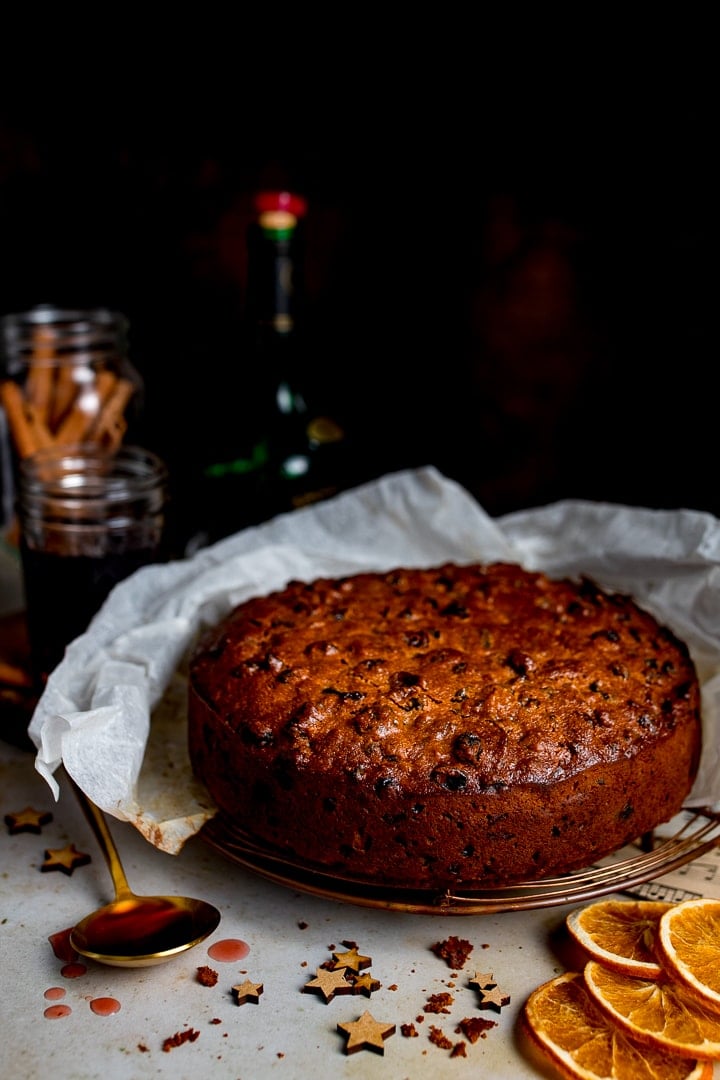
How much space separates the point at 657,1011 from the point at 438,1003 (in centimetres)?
23

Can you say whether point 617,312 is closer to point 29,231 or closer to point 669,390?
point 669,390

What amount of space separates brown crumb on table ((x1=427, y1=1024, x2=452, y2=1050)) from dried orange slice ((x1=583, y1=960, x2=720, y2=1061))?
0.16 m

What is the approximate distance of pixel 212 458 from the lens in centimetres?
222

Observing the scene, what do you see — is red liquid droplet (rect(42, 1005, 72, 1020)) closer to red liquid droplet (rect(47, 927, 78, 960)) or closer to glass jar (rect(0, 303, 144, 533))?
red liquid droplet (rect(47, 927, 78, 960))

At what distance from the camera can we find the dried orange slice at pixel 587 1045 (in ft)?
3.61

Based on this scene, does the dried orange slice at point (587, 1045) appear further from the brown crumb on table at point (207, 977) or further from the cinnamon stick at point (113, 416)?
the cinnamon stick at point (113, 416)

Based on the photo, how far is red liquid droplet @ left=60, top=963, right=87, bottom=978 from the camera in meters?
1.27

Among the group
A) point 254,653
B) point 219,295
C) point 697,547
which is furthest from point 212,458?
point 697,547

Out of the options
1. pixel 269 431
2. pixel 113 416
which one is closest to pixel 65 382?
pixel 113 416

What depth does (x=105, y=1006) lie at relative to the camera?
4.00 ft

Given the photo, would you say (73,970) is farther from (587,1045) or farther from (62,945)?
(587,1045)

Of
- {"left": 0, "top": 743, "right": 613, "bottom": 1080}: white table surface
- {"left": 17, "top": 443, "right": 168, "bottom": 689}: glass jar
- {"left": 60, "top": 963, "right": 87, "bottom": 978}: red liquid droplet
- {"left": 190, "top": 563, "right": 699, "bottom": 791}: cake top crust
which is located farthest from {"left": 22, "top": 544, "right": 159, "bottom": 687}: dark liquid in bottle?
{"left": 60, "top": 963, "right": 87, "bottom": 978}: red liquid droplet

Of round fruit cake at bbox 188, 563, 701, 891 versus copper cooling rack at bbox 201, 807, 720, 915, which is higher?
round fruit cake at bbox 188, 563, 701, 891

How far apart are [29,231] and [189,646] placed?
3.64 ft
